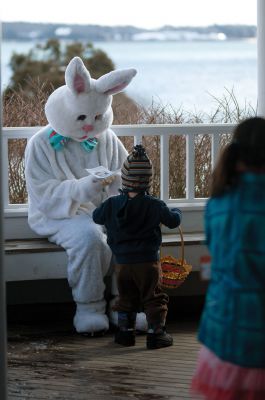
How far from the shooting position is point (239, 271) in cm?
340

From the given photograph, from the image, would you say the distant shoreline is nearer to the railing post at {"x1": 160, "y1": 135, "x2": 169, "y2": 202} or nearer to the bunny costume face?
the railing post at {"x1": 160, "y1": 135, "x2": 169, "y2": 202}

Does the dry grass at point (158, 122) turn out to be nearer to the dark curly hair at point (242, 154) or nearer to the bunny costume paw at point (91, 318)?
the bunny costume paw at point (91, 318)

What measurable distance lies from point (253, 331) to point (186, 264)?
2.44 m

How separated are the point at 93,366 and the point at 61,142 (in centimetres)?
143

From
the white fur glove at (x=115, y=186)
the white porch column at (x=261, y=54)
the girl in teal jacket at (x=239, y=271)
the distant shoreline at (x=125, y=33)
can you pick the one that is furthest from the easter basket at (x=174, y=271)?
the distant shoreline at (x=125, y=33)

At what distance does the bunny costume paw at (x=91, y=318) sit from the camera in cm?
571

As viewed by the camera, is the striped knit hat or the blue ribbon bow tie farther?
the blue ribbon bow tie

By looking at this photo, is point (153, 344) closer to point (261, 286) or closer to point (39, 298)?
point (39, 298)

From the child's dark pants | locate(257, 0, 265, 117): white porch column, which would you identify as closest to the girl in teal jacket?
the child's dark pants

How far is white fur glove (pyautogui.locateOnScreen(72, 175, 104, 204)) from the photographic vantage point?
5.70 m

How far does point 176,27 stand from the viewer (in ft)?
98.5

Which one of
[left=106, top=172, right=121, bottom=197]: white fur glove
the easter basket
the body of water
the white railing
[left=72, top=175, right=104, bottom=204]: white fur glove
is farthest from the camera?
the body of water

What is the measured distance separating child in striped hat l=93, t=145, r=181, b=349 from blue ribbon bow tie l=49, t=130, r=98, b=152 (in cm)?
60

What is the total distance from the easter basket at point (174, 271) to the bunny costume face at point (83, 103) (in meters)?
0.82
